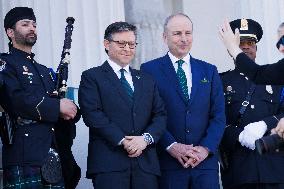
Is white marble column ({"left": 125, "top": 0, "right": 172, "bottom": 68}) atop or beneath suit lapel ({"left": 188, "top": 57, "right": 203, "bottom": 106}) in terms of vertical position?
atop

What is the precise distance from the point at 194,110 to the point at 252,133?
462 mm

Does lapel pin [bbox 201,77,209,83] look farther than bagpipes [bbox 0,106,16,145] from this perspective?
Yes

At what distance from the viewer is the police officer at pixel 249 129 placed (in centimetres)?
514

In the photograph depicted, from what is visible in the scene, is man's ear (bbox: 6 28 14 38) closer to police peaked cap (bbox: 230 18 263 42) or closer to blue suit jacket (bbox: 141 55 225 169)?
blue suit jacket (bbox: 141 55 225 169)

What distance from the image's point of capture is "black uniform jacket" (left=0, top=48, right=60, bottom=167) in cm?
452

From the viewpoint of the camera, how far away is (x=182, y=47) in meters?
5.22

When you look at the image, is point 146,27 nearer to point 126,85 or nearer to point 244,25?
point 244,25

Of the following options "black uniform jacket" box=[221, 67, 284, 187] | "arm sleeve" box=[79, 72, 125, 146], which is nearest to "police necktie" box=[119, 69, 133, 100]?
"arm sleeve" box=[79, 72, 125, 146]

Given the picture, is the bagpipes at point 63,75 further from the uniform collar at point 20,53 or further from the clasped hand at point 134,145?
the clasped hand at point 134,145

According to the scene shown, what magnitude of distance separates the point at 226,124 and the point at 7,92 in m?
1.72

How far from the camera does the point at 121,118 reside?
15.4 ft

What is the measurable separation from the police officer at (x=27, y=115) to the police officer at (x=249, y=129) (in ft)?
4.23

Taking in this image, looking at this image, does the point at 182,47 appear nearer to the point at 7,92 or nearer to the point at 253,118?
the point at 253,118

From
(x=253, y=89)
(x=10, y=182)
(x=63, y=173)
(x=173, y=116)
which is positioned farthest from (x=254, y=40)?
(x=10, y=182)
